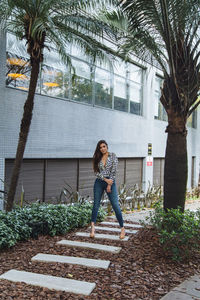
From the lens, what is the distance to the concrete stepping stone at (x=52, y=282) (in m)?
3.72

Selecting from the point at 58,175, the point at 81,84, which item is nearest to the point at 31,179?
the point at 58,175

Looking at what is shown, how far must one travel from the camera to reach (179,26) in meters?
6.23

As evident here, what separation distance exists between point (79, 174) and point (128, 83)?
5.19 m

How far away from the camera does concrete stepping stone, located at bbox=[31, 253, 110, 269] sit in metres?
4.54

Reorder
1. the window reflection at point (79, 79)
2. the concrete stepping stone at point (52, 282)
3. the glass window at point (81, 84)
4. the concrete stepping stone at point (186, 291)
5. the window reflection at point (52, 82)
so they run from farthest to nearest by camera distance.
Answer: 1. the glass window at point (81, 84)
2. the window reflection at point (52, 82)
3. the window reflection at point (79, 79)
4. the concrete stepping stone at point (52, 282)
5. the concrete stepping stone at point (186, 291)

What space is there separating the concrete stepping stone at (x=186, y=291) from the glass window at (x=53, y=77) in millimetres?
7083

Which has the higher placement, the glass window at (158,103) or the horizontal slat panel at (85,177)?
the glass window at (158,103)

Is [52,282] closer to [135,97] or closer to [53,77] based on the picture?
[53,77]

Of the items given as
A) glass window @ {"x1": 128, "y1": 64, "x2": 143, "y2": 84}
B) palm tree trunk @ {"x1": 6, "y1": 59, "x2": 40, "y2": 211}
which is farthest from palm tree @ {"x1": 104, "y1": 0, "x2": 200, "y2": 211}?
glass window @ {"x1": 128, "y1": 64, "x2": 143, "y2": 84}

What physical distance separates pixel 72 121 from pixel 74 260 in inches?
255

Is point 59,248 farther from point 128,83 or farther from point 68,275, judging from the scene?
point 128,83

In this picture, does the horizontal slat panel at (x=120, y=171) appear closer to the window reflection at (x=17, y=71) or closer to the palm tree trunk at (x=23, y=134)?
the window reflection at (x=17, y=71)

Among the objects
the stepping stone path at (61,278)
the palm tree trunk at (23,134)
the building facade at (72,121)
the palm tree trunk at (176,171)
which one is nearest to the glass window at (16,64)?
the building facade at (72,121)

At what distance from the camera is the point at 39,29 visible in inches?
237
